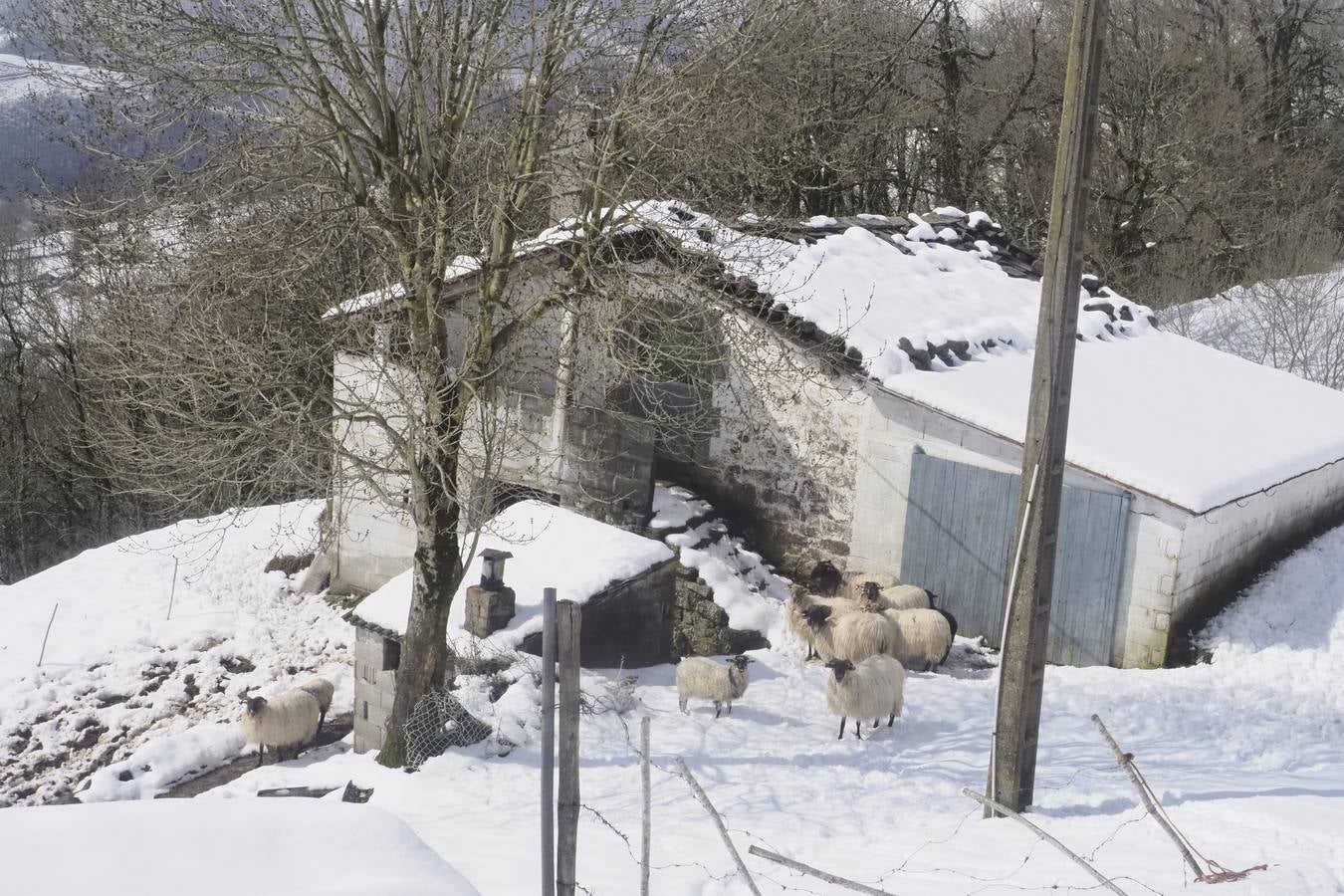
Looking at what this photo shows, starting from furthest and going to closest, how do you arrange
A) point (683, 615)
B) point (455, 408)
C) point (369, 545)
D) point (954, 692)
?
point (369, 545) < point (683, 615) < point (954, 692) < point (455, 408)

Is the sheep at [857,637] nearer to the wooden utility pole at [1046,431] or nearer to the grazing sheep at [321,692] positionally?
the wooden utility pole at [1046,431]

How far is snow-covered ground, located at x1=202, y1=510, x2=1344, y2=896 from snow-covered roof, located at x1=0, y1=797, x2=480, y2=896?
9.74 ft

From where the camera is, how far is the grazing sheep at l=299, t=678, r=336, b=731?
11.8m

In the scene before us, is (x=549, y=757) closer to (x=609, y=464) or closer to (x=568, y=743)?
(x=568, y=743)

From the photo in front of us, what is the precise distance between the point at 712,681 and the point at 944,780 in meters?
2.32

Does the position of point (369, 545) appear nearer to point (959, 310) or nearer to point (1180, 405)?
Result: point (959, 310)

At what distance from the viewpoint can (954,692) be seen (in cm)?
1127

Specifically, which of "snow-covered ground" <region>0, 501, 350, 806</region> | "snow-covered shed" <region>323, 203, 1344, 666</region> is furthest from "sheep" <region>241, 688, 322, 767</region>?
"snow-covered shed" <region>323, 203, 1344, 666</region>

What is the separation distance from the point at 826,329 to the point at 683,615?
3.64 metres

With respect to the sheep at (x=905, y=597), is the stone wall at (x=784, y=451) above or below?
above

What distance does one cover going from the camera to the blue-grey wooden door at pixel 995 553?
469 inches

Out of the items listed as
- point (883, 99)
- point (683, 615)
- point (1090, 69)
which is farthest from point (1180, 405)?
point (883, 99)

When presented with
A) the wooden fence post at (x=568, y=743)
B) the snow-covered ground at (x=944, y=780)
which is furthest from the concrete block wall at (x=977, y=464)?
the wooden fence post at (x=568, y=743)

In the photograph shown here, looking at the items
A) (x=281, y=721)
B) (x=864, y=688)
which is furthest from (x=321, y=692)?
(x=864, y=688)
